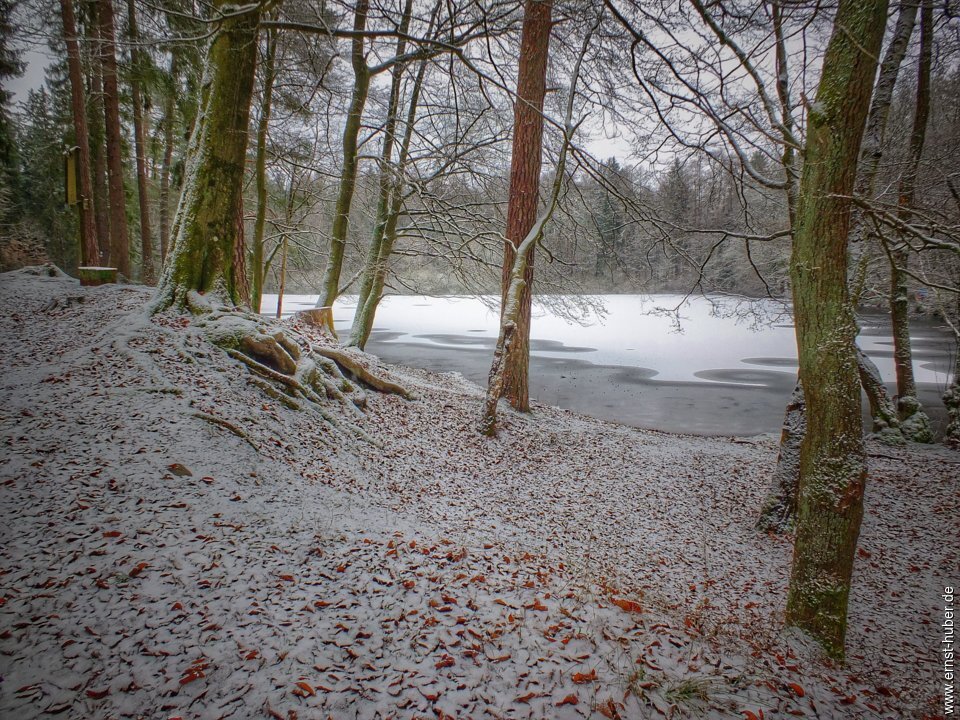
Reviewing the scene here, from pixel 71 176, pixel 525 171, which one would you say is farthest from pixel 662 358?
pixel 71 176

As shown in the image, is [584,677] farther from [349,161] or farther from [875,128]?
[349,161]

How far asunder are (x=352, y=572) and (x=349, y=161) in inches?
392

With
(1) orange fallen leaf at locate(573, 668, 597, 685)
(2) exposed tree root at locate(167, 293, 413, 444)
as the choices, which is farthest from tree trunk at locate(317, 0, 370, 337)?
(1) orange fallen leaf at locate(573, 668, 597, 685)

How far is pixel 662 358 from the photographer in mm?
20375

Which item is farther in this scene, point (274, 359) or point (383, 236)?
point (383, 236)

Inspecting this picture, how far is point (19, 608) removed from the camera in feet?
7.16

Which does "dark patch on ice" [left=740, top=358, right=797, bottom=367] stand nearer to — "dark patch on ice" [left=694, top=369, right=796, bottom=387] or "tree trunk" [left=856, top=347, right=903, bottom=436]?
"dark patch on ice" [left=694, top=369, right=796, bottom=387]

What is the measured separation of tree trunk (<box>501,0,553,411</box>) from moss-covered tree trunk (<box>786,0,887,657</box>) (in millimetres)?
4884

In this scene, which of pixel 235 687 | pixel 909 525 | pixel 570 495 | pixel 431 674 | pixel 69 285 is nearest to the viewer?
pixel 235 687

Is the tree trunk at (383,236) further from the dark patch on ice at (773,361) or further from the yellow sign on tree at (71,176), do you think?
the dark patch on ice at (773,361)

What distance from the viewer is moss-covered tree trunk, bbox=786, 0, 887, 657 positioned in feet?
8.97

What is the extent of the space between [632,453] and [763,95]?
5700mm

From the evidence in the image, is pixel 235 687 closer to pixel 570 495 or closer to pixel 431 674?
pixel 431 674

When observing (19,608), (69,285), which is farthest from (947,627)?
(69,285)
